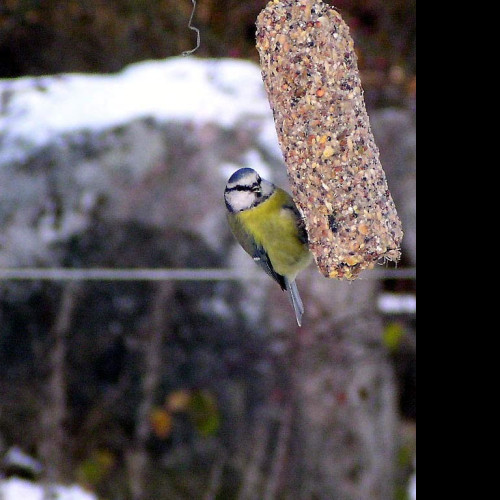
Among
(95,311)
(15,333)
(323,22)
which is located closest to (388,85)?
(95,311)

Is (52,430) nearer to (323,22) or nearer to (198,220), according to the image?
(198,220)

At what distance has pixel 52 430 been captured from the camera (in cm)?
338

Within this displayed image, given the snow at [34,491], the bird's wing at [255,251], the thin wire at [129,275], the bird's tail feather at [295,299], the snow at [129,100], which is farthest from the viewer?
the snow at [129,100]

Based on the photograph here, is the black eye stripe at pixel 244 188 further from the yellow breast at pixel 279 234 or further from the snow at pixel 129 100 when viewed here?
the snow at pixel 129 100

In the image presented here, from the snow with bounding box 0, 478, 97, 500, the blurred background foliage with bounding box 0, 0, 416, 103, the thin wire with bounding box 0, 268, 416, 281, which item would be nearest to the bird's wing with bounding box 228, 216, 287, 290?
the thin wire with bounding box 0, 268, 416, 281

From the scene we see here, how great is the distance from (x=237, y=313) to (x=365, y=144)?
2.08 meters

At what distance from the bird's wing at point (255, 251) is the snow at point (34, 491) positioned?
1901mm

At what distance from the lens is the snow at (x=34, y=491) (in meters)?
3.38

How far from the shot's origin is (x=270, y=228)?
1.93 metres

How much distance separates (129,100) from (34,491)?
1822 millimetres

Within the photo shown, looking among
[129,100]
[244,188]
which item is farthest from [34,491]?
[244,188]

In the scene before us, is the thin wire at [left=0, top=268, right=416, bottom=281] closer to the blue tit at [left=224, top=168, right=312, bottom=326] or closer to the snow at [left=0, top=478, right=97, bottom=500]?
the snow at [left=0, top=478, right=97, bottom=500]

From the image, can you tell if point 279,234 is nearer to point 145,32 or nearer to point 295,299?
point 295,299

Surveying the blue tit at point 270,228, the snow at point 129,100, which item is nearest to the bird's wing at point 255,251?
the blue tit at point 270,228
